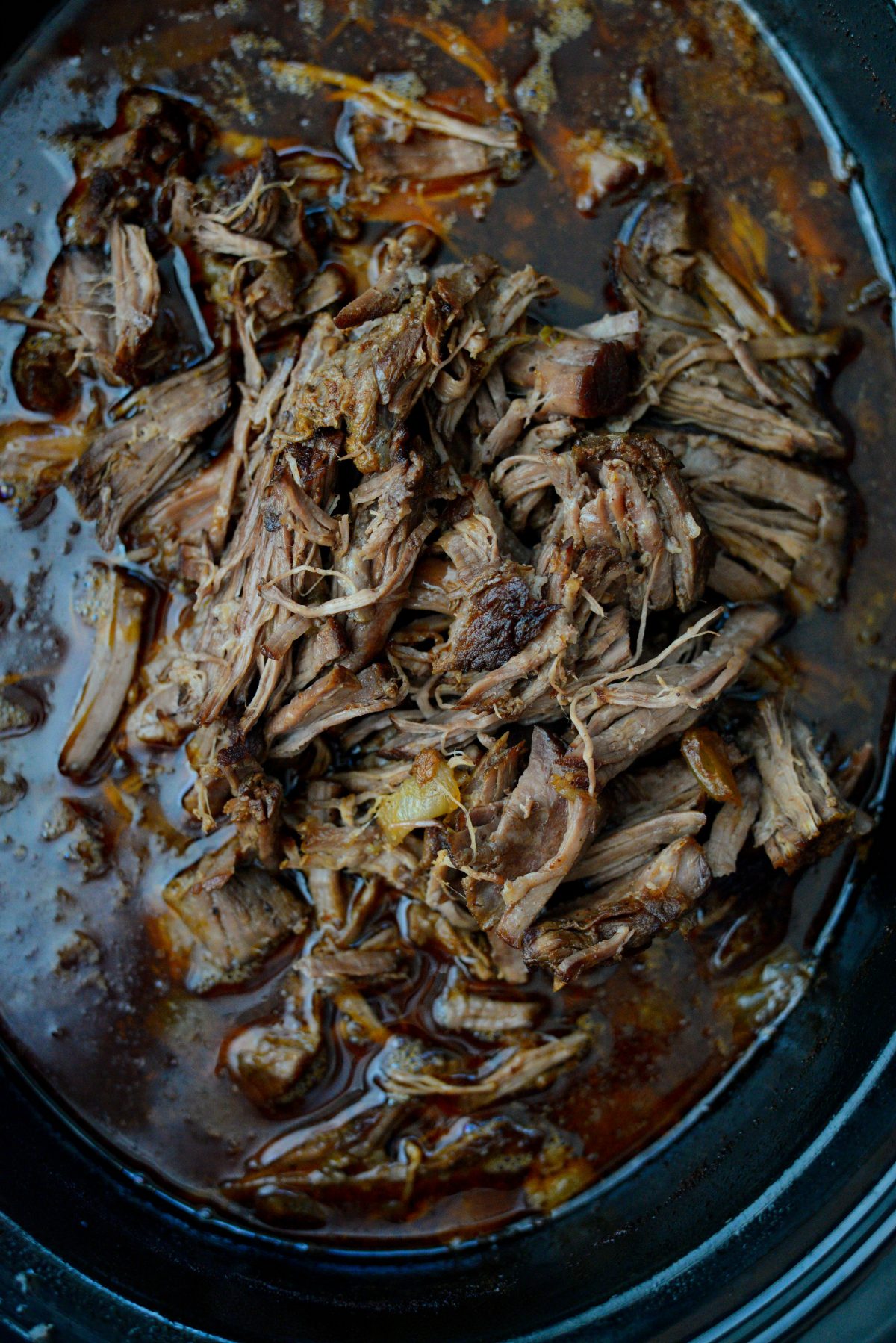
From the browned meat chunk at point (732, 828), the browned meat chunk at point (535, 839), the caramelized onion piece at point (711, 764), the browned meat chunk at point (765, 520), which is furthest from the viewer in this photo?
the browned meat chunk at point (765, 520)

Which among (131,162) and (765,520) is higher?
(131,162)

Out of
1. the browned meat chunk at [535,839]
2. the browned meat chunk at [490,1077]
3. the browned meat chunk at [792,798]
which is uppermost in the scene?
the browned meat chunk at [535,839]

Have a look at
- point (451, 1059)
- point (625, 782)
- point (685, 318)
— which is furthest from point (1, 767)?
point (685, 318)

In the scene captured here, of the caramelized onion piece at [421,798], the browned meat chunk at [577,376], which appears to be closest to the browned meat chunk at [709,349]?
the browned meat chunk at [577,376]

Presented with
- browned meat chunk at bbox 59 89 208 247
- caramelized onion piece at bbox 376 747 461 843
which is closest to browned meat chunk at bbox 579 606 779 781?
caramelized onion piece at bbox 376 747 461 843

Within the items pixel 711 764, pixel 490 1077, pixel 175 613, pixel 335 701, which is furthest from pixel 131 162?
pixel 490 1077

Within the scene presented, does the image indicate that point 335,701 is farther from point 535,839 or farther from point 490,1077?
point 490,1077

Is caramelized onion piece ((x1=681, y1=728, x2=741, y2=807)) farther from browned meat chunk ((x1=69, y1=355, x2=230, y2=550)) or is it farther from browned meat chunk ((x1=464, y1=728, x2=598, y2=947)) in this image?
browned meat chunk ((x1=69, y1=355, x2=230, y2=550))

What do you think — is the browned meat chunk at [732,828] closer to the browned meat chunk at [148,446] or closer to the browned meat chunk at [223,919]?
the browned meat chunk at [223,919]

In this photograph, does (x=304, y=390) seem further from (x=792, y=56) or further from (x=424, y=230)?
(x=792, y=56)
